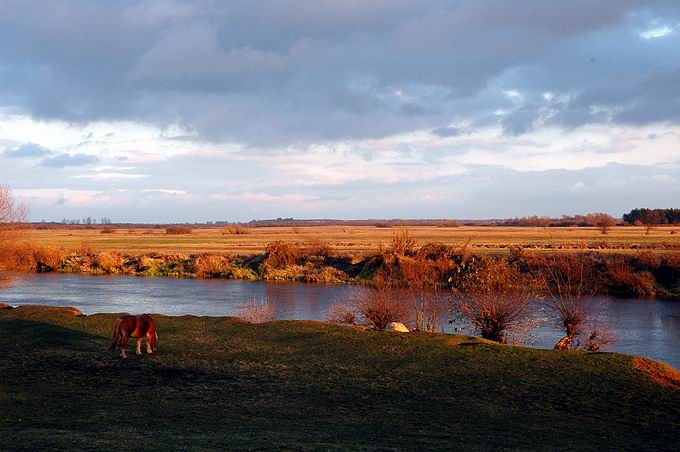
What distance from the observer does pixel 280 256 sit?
48.2m

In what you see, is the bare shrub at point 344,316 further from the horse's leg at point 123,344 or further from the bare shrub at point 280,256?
the bare shrub at point 280,256

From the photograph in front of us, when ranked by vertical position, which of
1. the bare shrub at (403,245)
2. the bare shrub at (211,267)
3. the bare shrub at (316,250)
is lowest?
the bare shrub at (211,267)

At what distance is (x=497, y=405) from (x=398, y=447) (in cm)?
293

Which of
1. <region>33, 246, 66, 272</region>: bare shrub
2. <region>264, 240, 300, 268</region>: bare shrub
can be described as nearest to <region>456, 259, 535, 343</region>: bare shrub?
<region>264, 240, 300, 268</region>: bare shrub

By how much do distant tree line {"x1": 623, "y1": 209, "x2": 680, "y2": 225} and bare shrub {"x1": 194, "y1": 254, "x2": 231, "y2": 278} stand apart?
4052 inches

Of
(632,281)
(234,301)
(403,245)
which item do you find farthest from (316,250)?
(632,281)

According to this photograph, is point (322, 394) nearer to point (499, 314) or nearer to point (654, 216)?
point (499, 314)

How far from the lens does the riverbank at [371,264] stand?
116 feet

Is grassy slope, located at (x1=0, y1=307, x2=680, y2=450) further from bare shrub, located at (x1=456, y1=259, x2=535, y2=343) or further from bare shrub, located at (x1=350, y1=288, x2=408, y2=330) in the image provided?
bare shrub, located at (x1=456, y1=259, x2=535, y2=343)

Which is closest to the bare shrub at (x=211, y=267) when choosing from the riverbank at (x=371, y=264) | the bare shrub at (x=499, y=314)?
the riverbank at (x=371, y=264)

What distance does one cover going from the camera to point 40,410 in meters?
9.27

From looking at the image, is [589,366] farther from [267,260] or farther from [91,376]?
[267,260]

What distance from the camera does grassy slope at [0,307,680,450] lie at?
8.06 m

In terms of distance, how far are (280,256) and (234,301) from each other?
1640 centimetres
